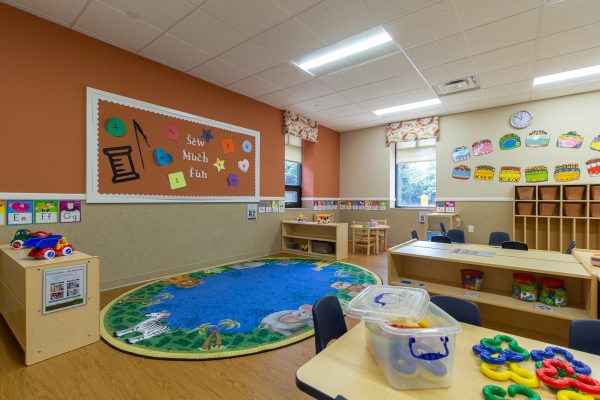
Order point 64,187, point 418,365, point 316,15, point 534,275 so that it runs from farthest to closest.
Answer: point 64,187
point 316,15
point 534,275
point 418,365

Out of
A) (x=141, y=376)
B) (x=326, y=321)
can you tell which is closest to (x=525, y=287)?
(x=326, y=321)

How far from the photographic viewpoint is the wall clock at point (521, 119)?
5457 mm

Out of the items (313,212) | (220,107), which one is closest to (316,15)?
(220,107)

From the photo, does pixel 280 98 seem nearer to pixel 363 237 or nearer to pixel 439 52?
pixel 439 52

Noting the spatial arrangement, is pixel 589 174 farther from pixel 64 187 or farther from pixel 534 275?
pixel 64 187

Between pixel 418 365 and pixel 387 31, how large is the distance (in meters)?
3.44

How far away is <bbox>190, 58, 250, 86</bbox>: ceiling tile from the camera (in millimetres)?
4137

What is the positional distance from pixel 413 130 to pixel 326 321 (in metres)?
6.12

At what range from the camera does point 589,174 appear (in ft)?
16.2

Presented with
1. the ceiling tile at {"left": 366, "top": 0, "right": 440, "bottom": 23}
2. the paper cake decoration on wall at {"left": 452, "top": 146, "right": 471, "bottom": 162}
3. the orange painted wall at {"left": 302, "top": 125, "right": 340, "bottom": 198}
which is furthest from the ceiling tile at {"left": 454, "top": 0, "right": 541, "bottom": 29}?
the orange painted wall at {"left": 302, "top": 125, "right": 340, "bottom": 198}

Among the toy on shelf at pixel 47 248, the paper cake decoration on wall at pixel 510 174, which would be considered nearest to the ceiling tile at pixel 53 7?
the toy on shelf at pixel 47 248

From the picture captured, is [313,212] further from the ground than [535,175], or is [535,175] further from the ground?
[535,175]

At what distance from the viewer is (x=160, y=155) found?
411cm

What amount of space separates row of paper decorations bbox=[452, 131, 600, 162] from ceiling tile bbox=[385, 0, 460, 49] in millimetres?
3314
